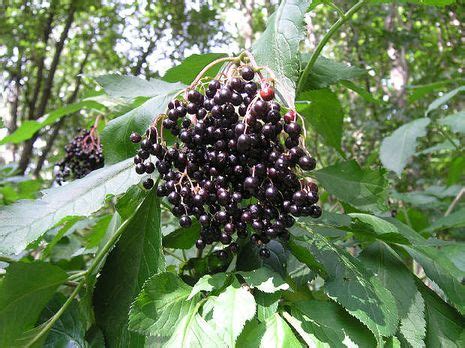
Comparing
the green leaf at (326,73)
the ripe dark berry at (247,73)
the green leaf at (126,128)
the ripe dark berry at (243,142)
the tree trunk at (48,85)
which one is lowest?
the tree trunk at (48,85)

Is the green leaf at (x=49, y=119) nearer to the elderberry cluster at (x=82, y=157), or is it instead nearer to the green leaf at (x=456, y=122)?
the elderberry cluster at (x=82, y=157)

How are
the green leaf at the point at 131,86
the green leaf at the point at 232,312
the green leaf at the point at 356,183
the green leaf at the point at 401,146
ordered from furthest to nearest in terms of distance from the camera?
the green leaf at the point at 401,146, the green leaf at the point at 131,86, the green leaf at the point at 356,183, the green leaf at the point at 232,312

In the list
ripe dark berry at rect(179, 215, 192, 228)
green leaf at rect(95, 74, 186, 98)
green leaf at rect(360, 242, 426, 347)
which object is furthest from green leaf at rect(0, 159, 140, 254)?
green leaf at rect(360, 242, 426, 347)

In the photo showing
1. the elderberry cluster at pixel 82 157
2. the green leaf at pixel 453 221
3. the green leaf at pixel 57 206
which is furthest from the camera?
the elderberry cluster at pixel 82 157

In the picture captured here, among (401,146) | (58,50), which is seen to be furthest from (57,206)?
(58,50)

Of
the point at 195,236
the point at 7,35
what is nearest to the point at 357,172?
the point at 195,236

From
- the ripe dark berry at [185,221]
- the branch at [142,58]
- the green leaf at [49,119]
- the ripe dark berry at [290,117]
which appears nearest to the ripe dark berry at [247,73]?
the ripe dark berry at [290,117]
